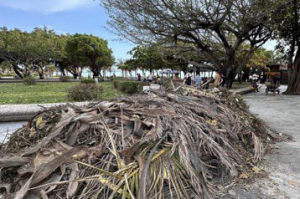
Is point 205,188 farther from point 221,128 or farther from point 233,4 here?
point 233,4

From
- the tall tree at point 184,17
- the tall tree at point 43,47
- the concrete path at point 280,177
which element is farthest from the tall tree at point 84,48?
the concrete path at point 280,177

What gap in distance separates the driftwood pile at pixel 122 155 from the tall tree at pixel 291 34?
1263 centimetres

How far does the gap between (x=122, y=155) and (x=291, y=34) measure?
1666 cm

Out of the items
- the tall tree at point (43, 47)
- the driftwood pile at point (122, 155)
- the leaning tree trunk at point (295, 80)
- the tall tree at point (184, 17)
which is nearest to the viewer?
the driftwood pile at point (122, 155)

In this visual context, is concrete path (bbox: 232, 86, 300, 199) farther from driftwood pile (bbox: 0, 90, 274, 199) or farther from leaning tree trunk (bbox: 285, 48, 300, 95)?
leaning tree trunk (bbox: 285, 48, 300, 95)

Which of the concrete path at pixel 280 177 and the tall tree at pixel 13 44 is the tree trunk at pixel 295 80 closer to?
the concrete path at pixel 280 177

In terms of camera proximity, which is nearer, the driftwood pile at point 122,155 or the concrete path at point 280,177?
the driftwood pile at point 122,155

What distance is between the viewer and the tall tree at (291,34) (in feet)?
40.7

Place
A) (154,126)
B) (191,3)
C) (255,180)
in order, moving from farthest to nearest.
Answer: (191,3) < (255,180) < (154,126)

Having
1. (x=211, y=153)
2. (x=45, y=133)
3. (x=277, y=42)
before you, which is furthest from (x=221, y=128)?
(x=277, y=42)

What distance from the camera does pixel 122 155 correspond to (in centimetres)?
179

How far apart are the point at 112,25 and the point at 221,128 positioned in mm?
11055

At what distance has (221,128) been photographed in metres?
2.85

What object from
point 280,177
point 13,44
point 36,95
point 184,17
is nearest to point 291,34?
point 184,17
